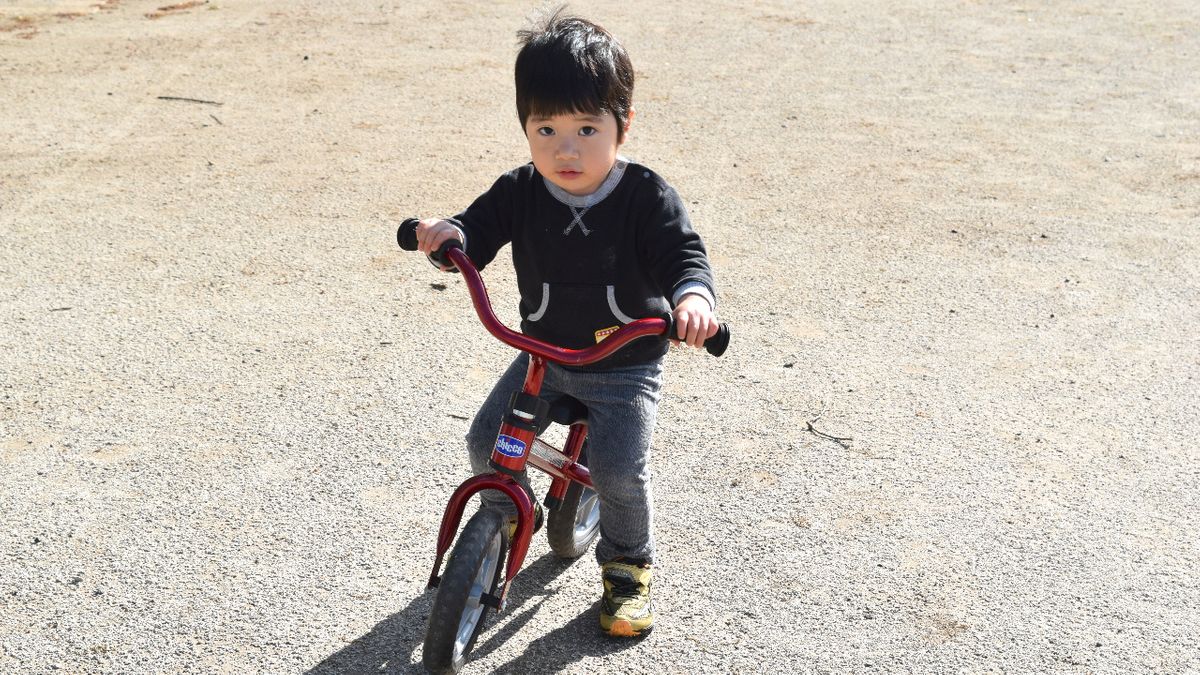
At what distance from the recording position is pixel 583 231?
281cm

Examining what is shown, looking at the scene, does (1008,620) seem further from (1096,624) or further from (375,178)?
(375,178)

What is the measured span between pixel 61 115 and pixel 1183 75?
727 centimetres

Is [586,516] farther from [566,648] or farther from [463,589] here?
[463,589]

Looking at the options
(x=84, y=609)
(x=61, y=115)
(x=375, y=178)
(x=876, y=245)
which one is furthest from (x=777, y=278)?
(x=61, y=115)

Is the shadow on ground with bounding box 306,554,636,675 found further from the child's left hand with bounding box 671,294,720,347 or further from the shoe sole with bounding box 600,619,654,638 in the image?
the child's left hand with bounding box 671,294,720,347

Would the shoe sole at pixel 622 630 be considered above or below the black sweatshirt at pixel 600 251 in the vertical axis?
below

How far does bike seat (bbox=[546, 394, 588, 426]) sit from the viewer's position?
2.79 metres

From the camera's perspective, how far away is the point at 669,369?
14.5 ft

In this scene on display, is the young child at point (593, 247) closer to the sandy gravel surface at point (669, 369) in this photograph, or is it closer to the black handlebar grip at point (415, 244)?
the black handlebar grip at point (415, 244)

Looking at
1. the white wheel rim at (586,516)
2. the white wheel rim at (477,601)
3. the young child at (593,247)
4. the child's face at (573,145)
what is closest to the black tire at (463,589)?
the white wheel rim at (477,601)

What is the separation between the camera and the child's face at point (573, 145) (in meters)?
2.69

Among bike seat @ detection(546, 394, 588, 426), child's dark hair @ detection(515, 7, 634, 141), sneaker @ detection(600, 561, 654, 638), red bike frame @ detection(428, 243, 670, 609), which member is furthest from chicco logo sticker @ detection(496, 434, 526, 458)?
child's dark hair @ detection(515, 7, 634, 141)

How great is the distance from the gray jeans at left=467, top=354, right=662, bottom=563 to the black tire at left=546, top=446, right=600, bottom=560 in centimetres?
20

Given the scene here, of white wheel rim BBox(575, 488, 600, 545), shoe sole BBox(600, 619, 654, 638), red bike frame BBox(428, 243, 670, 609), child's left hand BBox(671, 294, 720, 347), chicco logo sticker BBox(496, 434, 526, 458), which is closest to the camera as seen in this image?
child's left hand BBox(671, 294, 720, 347)
